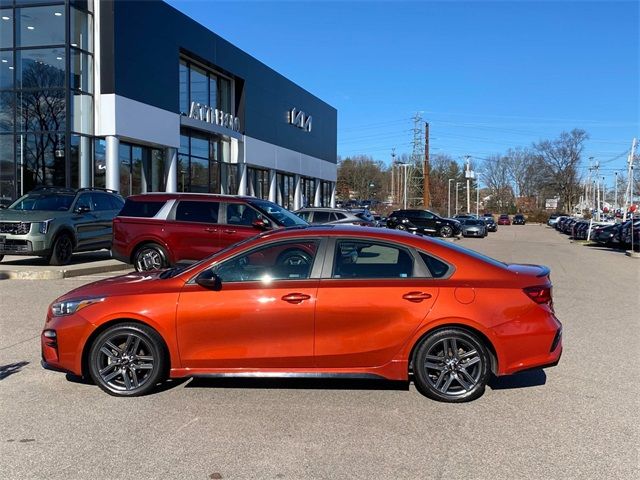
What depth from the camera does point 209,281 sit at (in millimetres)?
4969

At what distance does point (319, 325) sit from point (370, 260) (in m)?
0.79

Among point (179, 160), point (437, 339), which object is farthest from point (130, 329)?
point (179, 160)

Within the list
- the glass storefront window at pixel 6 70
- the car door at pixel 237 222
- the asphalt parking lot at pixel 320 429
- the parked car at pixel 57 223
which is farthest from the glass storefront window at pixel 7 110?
the asphalt parking lot at pixel 320 429

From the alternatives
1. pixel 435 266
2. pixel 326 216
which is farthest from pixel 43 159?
pixel 435 266

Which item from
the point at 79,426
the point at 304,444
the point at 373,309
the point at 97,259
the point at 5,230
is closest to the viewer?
the point at 304,444

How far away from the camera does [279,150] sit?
4084 cm

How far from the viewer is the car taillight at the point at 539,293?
5055 millimetres

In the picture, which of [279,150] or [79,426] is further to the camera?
[279,150]

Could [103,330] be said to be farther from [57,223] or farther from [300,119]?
[300,119]

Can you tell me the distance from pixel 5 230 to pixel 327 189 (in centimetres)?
4457

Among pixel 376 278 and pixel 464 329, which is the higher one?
pixel 376 278

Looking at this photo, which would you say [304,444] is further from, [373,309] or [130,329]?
[130,329]

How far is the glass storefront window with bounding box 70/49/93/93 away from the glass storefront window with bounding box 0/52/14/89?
8.27 feet

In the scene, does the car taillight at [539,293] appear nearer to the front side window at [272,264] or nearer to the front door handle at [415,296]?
the front door handle at [415,296]
